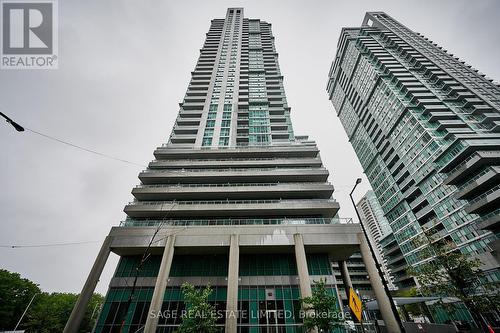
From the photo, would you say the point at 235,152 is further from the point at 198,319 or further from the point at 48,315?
the point at 48,315

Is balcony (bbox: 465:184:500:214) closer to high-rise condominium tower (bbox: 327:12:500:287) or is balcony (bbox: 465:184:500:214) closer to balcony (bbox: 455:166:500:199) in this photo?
high-rise condominium tower (bbox: 327:12:500:287)

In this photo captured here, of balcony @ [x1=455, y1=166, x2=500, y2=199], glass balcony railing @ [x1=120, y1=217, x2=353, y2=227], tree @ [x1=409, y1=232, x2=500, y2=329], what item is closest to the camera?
tree @ [x1=409, y1=232, x2=500, y2=329]

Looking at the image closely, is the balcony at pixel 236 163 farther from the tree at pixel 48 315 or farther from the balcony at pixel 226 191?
the tree at pixel 48 315

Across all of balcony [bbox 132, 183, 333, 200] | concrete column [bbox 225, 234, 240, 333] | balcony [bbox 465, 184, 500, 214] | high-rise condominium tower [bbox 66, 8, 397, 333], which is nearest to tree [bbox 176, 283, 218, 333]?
concrete column [bbox 225, 234, 240, 333]

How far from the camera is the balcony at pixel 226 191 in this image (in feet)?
97.0

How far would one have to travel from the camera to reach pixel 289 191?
29719 mm

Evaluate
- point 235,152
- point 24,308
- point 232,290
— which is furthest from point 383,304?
point 24,308

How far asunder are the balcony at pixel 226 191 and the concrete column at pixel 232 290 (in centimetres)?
811

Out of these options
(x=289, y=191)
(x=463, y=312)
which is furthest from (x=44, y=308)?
(x=463, y=312)

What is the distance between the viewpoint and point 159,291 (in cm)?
2022

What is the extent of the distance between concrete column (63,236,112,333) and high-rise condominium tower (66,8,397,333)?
9 centimetres

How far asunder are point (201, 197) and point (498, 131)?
65458 millimetres

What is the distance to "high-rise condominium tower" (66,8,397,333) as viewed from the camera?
71.6 feet

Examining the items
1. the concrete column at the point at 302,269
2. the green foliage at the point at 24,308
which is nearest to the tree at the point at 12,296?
the green foliage at the point at 24,308
